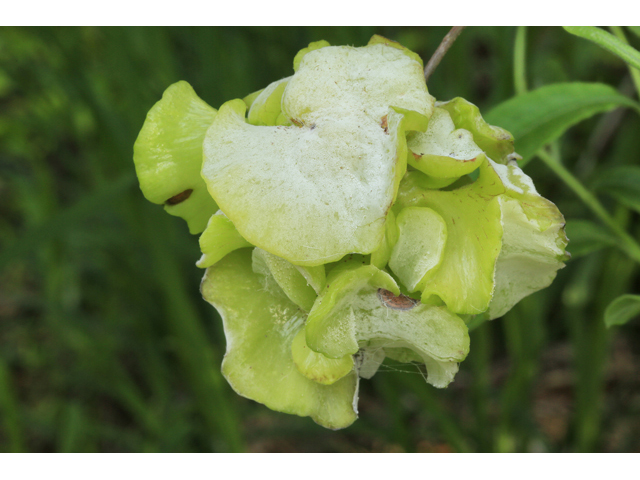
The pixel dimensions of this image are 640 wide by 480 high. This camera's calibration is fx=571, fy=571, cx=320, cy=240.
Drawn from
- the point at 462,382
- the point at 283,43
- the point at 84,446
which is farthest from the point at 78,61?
the point at 462,382

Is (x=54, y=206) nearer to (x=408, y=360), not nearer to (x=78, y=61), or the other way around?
(x=78, y=61)

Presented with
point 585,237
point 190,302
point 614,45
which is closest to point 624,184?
point 585,237

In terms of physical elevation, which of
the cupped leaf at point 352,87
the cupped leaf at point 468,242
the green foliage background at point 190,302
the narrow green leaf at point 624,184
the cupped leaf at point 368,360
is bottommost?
the green foliage background at point 190,302

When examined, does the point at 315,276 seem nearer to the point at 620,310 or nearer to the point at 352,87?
the point at 352,87

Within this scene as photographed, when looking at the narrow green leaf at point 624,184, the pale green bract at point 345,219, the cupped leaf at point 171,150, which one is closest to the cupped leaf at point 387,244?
the pale green bract at point 345,219

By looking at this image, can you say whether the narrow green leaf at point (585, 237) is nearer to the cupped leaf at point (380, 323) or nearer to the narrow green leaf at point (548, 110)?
the narrow green leaf at point (548, 110)

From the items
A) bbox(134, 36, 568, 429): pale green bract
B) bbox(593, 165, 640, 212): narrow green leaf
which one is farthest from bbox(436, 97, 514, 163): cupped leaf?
bbox(593, 165, 640, 212): narrow green leaf
